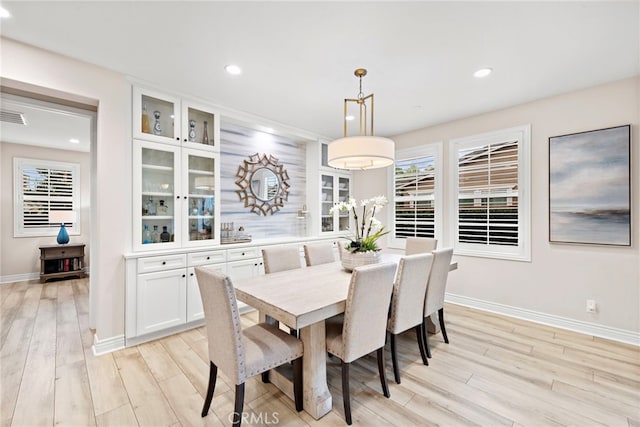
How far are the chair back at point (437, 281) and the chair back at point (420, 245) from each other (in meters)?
0.62

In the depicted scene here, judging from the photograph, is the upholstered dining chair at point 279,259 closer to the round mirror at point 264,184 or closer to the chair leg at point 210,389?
the chair leg at point 210,389

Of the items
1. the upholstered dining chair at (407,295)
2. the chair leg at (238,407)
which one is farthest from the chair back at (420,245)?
the chair leg at (238,407)

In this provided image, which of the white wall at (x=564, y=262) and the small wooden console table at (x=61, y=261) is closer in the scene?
the white wall at (x=564, y=262)

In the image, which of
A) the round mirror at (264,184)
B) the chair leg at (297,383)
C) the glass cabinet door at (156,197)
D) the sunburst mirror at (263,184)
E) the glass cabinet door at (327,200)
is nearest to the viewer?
the chair leg at (297,383)

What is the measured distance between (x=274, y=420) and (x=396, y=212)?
3.59m

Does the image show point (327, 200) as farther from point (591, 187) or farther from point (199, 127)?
point (591, 187)

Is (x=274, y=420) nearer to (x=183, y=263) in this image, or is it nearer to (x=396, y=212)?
(x=183, y=263)

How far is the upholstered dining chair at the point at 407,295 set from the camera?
2.12 metres

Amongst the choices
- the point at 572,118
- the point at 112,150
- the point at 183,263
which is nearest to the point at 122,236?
the point at 183,263

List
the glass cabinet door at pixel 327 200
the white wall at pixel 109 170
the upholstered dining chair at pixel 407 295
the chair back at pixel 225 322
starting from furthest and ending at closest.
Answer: the glass cabinet door at pixel 327 200 → the white wall at pixel 109 170 → the upholstered dining chair at pixel 407 295 → the chair back at pixel 225 322

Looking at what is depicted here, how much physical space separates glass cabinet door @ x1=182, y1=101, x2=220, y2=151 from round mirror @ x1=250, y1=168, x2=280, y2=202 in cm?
91

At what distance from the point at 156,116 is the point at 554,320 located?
16.3ft

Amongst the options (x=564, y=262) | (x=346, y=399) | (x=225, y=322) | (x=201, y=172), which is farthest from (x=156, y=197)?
(x=564, y=262)

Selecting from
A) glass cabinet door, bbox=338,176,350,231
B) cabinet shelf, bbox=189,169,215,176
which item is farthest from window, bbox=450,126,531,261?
cabinet shelf, bbox=189,169,215,176
